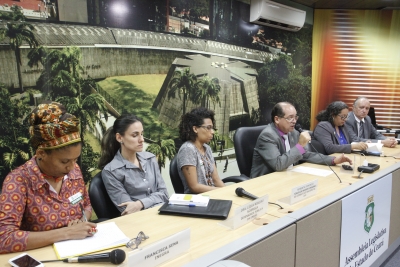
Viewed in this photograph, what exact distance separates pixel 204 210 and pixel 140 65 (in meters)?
1.79

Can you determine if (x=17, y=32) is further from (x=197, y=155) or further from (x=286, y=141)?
(x=286, y=141)

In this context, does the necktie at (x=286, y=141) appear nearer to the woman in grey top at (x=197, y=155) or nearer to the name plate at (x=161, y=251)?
the woman in grey top at (x=197, y=155)

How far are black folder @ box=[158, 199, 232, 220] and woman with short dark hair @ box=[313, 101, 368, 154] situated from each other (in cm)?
188

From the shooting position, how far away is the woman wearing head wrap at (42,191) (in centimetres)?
113

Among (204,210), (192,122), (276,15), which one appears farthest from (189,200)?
(276,15)

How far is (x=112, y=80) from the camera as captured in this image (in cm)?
267

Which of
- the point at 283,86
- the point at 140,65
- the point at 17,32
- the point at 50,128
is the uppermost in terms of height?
the point at 17,32

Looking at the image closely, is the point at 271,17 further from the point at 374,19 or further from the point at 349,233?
the point at 349,233

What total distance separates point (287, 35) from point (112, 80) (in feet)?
9.15

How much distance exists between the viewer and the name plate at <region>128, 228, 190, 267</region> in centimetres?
98

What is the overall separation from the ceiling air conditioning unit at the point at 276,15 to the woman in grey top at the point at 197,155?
1.98 meters

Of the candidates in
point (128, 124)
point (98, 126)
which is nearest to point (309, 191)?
point (128, 124)

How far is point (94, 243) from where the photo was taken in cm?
116

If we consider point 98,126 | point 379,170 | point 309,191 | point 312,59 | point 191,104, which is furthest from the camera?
point 312,59
